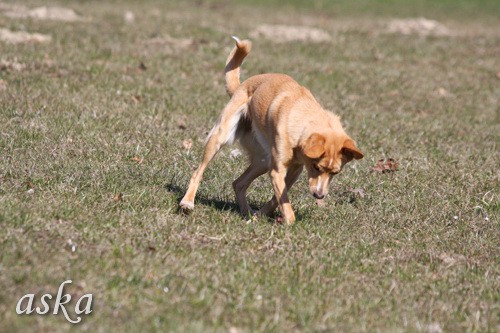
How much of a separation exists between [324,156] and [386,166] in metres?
2.70

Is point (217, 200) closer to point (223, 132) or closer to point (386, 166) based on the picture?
point (223, 132)

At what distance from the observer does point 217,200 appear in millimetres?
7621

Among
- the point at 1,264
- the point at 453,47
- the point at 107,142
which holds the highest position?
the point at 1,264

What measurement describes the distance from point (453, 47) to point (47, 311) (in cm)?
1459

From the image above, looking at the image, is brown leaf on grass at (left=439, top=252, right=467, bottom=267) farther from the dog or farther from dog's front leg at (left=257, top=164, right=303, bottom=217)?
dog's front leg at (left=257, top=164, right=303, bottom=217)

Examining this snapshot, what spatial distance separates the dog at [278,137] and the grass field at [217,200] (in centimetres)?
32

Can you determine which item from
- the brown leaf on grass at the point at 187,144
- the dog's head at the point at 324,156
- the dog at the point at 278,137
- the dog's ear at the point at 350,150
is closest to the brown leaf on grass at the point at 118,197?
the dog at the point at 278,137

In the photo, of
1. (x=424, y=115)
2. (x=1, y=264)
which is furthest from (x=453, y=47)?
(x=1, y=264)

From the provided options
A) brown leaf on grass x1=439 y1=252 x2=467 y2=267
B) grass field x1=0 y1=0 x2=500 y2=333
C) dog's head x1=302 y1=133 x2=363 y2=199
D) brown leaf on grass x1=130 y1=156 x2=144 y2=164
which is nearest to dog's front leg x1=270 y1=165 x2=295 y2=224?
grass field x1=0 y1=0 x2=500 y2=333

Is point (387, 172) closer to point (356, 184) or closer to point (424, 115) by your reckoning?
point (356, 184)

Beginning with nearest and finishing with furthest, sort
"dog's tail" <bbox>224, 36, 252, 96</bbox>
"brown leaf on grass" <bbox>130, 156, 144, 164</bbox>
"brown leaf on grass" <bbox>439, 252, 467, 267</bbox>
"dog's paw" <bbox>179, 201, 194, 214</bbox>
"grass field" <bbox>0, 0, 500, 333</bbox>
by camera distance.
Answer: "grass field" <bbox>0, 0, 500, 333</bbox>
"brown leaf on grass" <bbox>439, 252, 467, 267</bbox>
"dog's paw" <bbox>179, 201, 194, 214</bbox>
"dog's tail" <bbox>224, 36, 252, 96</bbox>
"brown leaf on grass" <bbox>130, 156, 144, 164</bbox>

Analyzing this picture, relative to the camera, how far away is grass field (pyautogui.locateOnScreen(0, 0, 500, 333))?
203 inches

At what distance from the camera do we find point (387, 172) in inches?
353

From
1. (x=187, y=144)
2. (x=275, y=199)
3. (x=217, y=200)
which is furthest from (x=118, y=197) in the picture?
(x=187, y=144)
